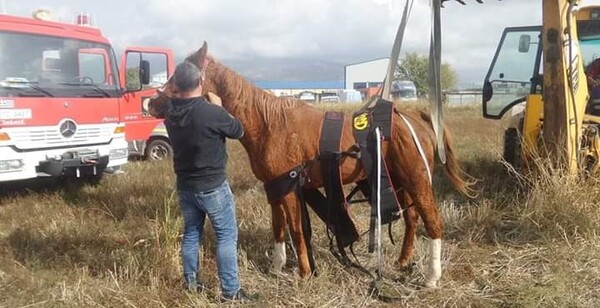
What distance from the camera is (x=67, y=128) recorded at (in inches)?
289

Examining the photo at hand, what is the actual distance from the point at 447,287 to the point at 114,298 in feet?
8.08

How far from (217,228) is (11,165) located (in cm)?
445

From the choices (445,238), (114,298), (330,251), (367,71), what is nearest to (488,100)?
(445,238)

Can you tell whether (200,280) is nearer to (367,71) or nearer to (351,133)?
(351,133)

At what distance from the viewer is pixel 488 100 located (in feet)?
22.4

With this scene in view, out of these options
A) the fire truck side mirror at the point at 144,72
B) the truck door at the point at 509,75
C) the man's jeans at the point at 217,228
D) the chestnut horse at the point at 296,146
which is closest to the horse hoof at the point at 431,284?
the chestnut horse at the point at 296,146

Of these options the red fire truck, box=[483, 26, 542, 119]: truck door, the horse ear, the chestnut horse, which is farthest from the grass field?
the horse ear

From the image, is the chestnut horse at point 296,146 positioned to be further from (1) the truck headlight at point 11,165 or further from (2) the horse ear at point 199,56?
(1) the truck headlight at point 11,165

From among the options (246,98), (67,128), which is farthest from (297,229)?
(67,128)

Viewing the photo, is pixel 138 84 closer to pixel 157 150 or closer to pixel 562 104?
pixel 157 150

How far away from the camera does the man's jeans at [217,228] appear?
3512 mm

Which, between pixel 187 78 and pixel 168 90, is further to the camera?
pixel 168 90

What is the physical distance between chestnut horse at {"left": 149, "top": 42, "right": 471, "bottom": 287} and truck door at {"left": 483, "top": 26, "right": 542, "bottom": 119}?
10.5ft

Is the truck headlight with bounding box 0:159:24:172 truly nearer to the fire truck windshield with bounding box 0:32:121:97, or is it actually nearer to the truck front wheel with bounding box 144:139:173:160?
the fire truck windshield with bounding box 0:32:121:97
